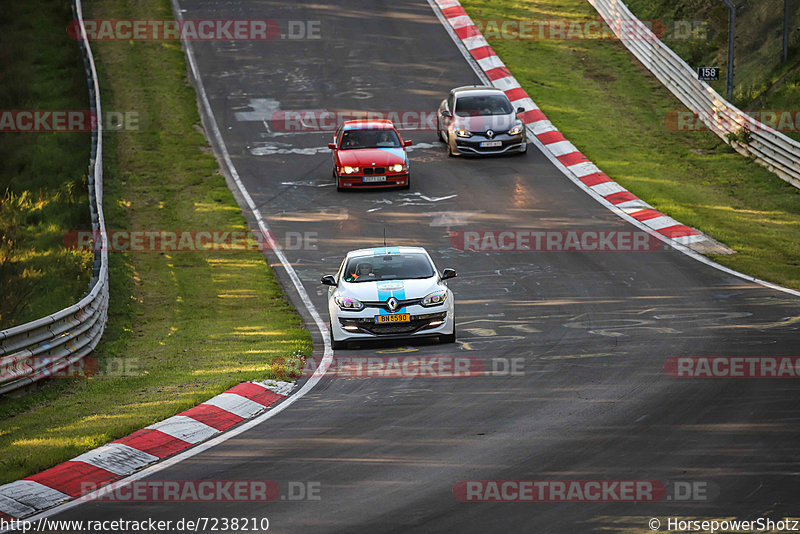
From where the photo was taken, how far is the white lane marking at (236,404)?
1216cm

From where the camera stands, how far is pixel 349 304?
51.1 ft

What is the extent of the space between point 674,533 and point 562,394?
14.0ft

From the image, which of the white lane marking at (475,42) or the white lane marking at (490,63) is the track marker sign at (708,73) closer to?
the white lane marking at (490,63)

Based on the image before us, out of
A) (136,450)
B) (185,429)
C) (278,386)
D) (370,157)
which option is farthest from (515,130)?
(136,450)

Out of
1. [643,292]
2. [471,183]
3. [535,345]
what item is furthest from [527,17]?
[535,345]

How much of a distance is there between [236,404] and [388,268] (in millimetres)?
4836

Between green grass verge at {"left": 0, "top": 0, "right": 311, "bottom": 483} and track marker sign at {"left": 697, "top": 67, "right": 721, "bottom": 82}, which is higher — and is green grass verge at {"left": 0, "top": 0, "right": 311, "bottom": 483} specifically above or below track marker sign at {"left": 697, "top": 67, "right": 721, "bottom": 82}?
below

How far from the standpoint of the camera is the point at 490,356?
1456 cm

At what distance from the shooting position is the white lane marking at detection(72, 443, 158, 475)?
10.2 metres

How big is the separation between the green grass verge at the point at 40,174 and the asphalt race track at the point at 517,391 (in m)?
4.81

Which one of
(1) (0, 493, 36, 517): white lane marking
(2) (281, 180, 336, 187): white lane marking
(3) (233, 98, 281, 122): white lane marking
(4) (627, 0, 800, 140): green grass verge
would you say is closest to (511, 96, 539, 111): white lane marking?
Answer: (4) (627, 0, 800, 140): green grass verge

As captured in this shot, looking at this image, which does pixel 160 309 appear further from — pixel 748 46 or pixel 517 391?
pixel 748 46

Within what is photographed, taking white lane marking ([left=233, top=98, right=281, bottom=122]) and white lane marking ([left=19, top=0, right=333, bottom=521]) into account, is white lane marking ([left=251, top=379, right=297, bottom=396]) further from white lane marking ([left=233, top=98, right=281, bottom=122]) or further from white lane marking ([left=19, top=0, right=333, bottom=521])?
white lane marking ([left=233, top=98, right=281, bottom=122])

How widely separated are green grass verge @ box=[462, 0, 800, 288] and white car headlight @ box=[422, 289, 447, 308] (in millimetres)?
7403
